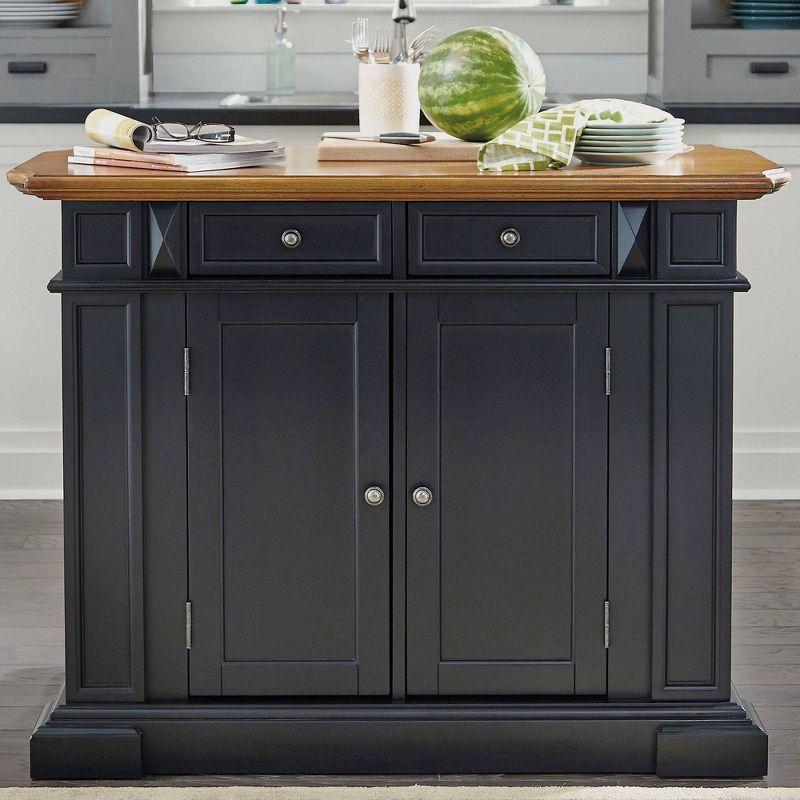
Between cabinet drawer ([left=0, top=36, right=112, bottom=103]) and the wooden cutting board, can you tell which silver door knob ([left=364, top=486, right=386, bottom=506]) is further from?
cabinet drawer ([left=0, top=36, right=112, bottom=103])

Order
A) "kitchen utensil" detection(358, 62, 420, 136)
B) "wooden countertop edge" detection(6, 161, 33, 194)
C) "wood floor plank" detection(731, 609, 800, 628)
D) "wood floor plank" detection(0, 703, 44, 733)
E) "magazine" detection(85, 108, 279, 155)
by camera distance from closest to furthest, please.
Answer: "wooden countertop edge" detection(6, 161, 33, 194), "magazine" detection(85, 108, 279, 155), "wood floor plank" detection(0, 703, 44, 733), "kitchen utensil" detection(358, 62, 420, 136), "wood floor plank" detection(731, 609, 800, 628)

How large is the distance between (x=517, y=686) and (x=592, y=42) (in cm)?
225

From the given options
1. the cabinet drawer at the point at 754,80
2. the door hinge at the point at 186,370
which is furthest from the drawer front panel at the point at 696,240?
the cabinet drawer at the point at 754,80

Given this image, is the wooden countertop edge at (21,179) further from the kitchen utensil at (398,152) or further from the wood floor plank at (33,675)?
the wood floor plank at (33,675)

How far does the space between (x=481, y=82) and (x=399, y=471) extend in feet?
2.11

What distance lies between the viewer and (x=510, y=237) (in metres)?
2.04

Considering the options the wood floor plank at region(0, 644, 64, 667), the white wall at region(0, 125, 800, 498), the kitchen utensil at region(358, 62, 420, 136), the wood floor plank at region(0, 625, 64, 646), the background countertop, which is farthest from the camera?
the white wall at region(0, 125, 800, 498)

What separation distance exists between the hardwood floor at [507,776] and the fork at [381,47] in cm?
123

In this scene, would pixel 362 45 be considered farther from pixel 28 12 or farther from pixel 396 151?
pixel 28 12

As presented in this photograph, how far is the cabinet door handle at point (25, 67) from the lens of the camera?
3.50 metres

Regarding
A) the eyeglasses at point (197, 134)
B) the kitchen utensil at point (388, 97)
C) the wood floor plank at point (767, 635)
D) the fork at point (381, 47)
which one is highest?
the fork at point (381, 47)

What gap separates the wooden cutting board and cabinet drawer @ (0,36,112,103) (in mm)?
1375

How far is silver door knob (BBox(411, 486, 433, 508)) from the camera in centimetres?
211

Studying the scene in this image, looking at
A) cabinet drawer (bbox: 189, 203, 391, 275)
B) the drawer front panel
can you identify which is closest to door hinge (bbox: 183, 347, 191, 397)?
cabinet drawer (bbox: 189, 203, 391, 275)
